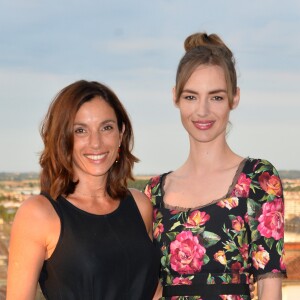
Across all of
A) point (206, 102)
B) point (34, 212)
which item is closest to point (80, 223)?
point (34, 212)

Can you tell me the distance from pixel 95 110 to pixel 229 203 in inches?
35.9

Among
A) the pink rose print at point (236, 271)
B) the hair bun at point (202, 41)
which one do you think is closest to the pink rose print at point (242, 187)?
the pink rose print at point (236, 271)

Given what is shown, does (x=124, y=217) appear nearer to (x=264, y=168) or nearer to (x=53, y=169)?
(x=53, y=169)

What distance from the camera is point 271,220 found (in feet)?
13.8

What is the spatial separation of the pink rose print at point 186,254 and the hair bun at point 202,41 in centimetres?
113

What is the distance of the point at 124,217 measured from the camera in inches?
172

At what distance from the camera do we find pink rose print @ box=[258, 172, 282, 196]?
4234 mm

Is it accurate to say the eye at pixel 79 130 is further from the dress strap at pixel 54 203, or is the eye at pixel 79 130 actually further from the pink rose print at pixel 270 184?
the pink rose print at pixel 270 184

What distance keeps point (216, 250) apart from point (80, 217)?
0.77 m

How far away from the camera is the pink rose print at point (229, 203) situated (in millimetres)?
4289

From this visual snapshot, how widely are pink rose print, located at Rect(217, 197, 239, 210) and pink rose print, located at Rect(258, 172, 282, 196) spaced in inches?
6.6

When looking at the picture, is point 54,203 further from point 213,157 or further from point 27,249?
point 213,157

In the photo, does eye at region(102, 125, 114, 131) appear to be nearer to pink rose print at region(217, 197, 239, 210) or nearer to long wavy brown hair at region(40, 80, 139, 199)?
long wavy brown hair at region(40, 80, 139, 199)

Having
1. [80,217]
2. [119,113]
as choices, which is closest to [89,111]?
[119,113]
